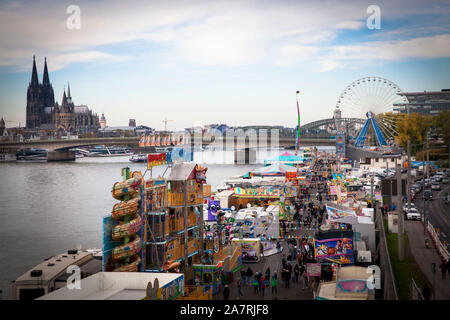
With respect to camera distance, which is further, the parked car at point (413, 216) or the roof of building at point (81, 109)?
the roof of building at point (81, 109)

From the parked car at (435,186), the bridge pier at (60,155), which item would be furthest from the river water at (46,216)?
the bridge pier at (60,155)

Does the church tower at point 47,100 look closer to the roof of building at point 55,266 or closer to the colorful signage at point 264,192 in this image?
the colorful signage at point 264,192

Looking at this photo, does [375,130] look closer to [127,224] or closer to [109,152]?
[127,224]

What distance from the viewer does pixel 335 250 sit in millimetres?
10625

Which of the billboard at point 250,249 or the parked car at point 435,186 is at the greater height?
the parked car at point 435,186

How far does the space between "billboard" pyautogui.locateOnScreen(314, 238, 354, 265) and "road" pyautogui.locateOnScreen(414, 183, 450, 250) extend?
9.17ft

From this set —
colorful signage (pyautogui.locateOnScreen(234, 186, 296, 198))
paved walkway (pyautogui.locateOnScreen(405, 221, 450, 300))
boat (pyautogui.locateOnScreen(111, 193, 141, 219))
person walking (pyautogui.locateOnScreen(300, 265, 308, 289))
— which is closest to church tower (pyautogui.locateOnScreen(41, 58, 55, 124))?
colorful signage (pyautogui.locateOnScreen(234, 186, 296, 198))

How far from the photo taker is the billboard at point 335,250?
10.5m

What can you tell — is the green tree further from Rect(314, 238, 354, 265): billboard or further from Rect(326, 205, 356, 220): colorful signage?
Rect(314, 238, 354, 265): billboard

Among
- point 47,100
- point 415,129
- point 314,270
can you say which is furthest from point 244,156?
point 47,100

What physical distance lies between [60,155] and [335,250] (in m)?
61.6

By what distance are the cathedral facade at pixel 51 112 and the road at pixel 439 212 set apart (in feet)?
207

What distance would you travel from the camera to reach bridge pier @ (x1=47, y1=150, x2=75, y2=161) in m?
65.5
